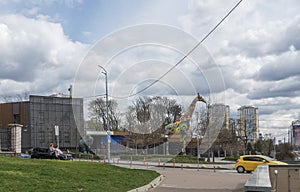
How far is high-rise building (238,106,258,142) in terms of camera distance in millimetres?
63906

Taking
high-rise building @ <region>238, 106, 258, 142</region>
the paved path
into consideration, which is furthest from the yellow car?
high-rise building @ <region>238, 106, 258, 142</region>

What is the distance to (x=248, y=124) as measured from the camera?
2682 inches

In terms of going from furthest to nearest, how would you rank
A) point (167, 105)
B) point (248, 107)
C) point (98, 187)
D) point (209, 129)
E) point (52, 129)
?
point (248, 107) → point (52, 129) → point (167, 105) → point (209, 129) → point (98, 187)

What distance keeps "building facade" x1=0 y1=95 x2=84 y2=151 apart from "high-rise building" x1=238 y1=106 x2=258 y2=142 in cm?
3003

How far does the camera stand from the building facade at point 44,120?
77188mm

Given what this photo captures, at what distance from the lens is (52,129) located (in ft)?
252

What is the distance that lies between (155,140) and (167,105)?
19.4 feet

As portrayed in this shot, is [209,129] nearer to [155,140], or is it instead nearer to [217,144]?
[217,144]

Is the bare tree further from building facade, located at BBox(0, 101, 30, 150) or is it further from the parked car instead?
the parked car

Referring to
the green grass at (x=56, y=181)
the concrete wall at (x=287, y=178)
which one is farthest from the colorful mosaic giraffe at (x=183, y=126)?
the green grass at (x=56, y=181)

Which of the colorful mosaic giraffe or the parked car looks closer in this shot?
the parked car

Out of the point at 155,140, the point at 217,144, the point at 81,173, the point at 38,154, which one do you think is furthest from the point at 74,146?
the point at 81,173

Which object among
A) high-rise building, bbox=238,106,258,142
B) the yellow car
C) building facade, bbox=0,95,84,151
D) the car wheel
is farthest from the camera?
building facade, bbox=0,95,84,151

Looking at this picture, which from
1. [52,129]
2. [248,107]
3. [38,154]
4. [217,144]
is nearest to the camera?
[38,154]
